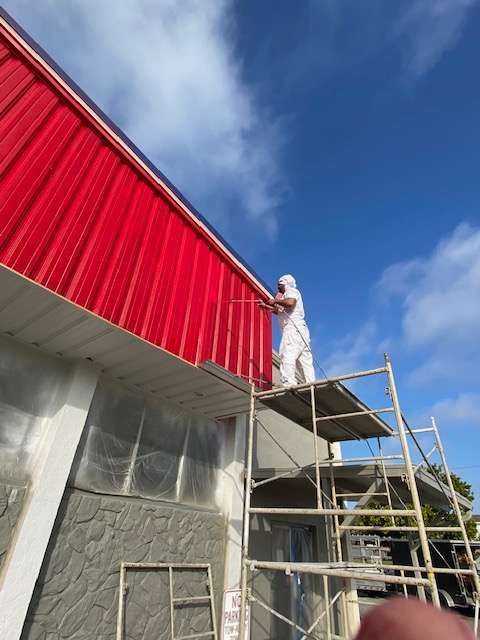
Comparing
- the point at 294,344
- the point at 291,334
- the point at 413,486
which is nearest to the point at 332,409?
the point at 294,344

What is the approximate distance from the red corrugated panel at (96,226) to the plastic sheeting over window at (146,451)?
45.5 inches

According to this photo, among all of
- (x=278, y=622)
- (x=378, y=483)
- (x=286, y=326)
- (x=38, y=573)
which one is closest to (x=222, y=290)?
(x=286, y=326)

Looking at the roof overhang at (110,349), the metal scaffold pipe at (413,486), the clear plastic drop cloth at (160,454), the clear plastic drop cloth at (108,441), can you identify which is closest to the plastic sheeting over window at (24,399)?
the roof overhang at (110,349)

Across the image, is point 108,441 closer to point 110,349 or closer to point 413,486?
point 110,349

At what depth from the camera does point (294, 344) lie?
5.84m

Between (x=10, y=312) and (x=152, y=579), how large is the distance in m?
3.60

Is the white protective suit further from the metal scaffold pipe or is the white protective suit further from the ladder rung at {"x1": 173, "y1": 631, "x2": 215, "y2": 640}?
the ladder rung at {"x1": 173, "y1": 631, "x2": 215, "y2": 640}

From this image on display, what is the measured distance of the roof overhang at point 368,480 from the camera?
5734 mm

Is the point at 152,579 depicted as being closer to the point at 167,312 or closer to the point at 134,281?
the point at 167,312

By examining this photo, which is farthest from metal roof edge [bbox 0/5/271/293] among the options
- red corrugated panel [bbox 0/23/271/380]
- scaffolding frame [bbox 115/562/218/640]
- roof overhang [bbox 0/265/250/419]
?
scaffolding frame [bbox 115/562/218/640]

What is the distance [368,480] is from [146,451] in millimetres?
3730

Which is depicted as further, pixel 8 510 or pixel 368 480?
pixel 368 480

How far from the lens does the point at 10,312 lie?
13.0 feet

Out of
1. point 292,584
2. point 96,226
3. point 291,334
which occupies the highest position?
point 96,226
